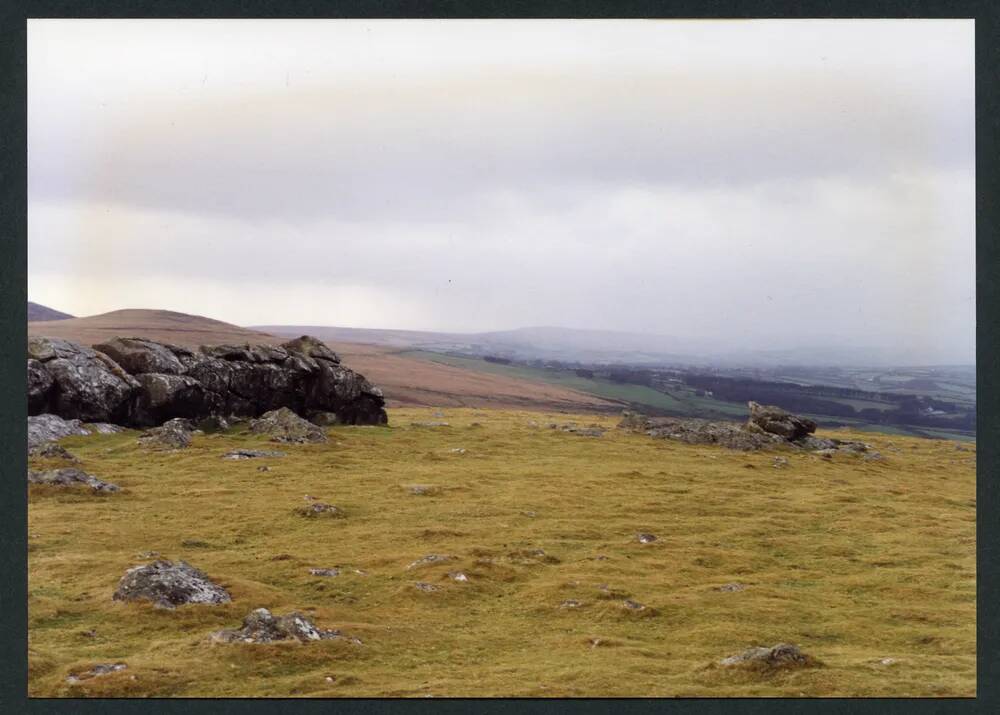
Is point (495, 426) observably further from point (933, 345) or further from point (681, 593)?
point (681, 593)

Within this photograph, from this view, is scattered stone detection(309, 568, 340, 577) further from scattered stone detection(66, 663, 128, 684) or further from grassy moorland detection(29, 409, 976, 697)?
scattered stone detection(66, 663, 128, 684)

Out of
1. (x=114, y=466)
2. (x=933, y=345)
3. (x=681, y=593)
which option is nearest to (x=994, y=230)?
(x=933, y=345)

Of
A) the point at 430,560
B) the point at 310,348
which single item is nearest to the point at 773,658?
the point at 430,560

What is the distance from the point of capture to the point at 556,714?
27.6 meters

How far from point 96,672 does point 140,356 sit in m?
36.5

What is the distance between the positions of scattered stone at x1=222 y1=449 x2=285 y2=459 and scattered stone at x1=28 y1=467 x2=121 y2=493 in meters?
9.02

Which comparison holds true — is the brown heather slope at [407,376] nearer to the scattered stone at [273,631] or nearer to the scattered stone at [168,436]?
the scattered stone at [168,436]

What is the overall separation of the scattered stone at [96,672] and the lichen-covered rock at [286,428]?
100.0 feet

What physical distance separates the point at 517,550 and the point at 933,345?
2547 cm

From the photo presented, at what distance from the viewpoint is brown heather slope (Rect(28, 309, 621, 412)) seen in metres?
116

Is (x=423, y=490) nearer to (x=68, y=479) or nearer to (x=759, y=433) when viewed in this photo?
(x=68, y=479)

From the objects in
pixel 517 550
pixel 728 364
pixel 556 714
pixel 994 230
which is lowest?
pixel 556 714

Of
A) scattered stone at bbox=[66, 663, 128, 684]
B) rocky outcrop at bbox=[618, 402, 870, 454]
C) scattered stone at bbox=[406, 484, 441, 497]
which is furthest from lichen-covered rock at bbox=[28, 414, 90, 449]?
rocky outcrop at bbox=[618, 402, 870, 454]

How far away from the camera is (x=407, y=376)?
144125 mm
